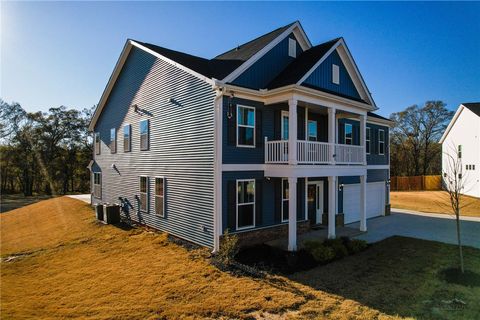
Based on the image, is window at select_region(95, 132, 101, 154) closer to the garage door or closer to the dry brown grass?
the dry brown grass

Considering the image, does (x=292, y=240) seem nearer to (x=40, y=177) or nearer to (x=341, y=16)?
(x=341, y=16)

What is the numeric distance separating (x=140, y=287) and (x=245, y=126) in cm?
655

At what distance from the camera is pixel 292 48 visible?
13719 mm

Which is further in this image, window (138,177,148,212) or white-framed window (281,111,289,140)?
window (138,177,148,212)

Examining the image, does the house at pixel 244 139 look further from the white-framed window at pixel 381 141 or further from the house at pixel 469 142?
the house at pixel 469 142

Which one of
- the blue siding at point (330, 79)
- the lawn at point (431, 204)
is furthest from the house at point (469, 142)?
the blue siding at point (330, 79)

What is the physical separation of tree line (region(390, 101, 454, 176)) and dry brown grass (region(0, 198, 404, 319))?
44.0 meters

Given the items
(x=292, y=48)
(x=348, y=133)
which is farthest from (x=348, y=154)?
(x=292, y=48)

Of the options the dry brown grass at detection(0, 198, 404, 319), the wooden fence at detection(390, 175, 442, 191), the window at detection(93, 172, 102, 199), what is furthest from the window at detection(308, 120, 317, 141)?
the wooden fence at detection(390, 175, 442, 191)

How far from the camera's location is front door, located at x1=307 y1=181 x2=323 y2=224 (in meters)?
14.4

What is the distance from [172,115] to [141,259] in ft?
20.1

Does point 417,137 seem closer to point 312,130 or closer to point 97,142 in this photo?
point 312,130

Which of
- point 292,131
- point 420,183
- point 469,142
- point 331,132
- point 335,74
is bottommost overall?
point 420,183

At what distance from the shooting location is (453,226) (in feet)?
51.1
